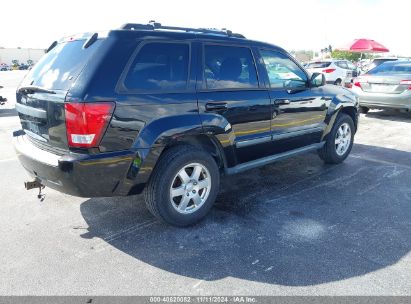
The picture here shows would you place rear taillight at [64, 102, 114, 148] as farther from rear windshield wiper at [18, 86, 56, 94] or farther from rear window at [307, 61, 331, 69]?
rear window at [307, 61, 331, 69]

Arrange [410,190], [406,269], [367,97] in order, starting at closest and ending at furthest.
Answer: [406,269] → [410,190] → [367,97]

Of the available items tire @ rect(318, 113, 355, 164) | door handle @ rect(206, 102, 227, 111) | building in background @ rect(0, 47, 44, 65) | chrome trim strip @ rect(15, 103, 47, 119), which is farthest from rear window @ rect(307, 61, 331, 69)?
building in background @ rect(0, 47, 44, 65)

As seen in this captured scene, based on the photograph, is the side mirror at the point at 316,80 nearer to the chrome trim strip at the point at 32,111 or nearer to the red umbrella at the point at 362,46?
the chrome trim strip at the point at 32,111

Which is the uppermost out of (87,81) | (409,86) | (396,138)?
(87,81)

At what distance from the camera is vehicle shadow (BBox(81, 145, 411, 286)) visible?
289cm

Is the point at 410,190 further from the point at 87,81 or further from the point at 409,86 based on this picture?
the point at 409,86

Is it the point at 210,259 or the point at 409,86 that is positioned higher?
the point at 409,86

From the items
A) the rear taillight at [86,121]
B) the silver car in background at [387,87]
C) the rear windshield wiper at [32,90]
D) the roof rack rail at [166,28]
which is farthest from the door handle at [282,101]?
the silver car in background at [387,87]

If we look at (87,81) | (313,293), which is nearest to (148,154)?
(87,81)

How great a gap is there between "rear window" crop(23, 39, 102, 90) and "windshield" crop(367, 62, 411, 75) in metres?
8.94

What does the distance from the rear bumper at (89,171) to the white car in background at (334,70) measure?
16128mm

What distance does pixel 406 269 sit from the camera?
9.39 ft

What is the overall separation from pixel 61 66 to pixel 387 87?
846 centimetres

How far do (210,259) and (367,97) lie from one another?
8.08m
